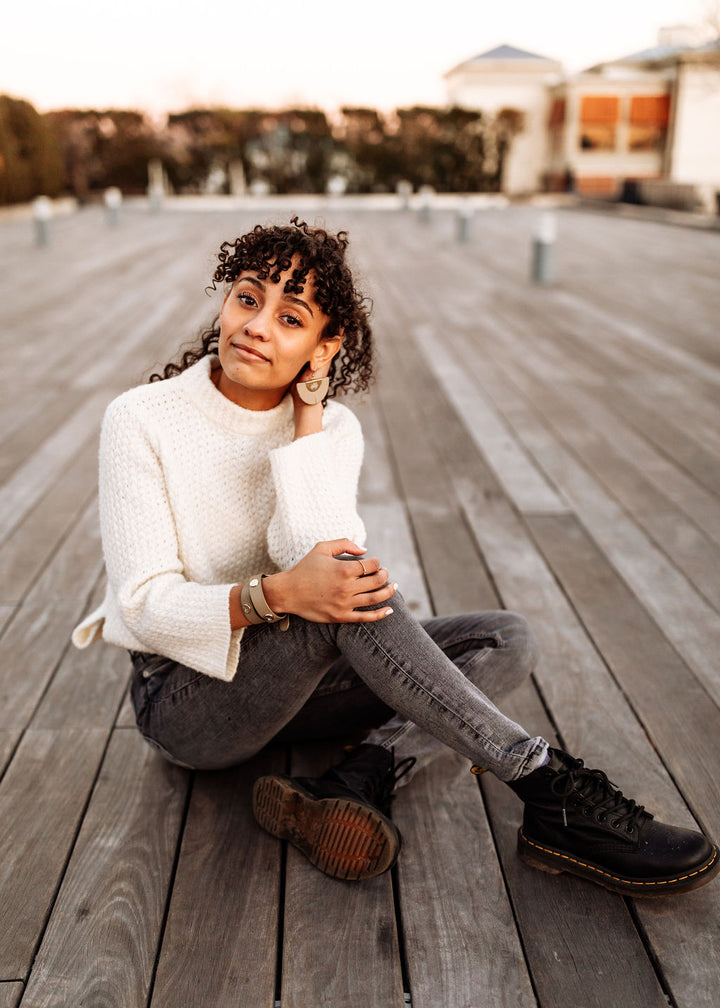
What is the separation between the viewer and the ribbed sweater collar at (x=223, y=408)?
143 cm

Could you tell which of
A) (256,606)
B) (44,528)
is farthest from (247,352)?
(44,528)

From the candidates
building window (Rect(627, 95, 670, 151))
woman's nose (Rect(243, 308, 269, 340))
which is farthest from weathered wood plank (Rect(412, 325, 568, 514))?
building window (Rect(627, 95, 670, 151))

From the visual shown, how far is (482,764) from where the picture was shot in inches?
52.0

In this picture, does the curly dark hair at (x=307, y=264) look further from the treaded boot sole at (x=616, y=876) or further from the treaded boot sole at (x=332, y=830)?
the treaded boot sole at (x=616, y=876)

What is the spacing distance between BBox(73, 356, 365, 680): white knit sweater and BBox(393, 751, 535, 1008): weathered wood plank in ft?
1.43

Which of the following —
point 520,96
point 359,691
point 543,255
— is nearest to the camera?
point 359,691

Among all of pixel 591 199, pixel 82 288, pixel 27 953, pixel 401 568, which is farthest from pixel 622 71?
pixel 27 953

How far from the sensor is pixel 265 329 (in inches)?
52.7

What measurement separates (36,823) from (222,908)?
0.38 meters

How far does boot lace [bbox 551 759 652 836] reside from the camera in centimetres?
134

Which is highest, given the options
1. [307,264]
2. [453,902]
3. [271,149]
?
[307,264]

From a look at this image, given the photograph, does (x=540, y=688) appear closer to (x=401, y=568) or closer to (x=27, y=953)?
(x=401, y=568)

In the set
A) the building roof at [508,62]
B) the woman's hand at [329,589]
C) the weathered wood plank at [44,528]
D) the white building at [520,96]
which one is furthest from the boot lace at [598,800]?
the building roof at [508,62]

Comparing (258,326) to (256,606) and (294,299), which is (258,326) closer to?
(294,299)
